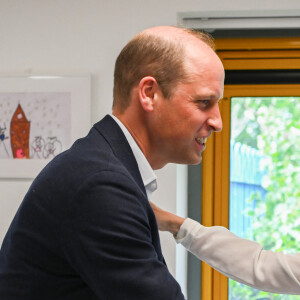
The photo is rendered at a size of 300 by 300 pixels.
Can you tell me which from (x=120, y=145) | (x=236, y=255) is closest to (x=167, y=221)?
(x=236, y=255)

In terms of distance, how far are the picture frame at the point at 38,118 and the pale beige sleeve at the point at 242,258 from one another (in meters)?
0.64

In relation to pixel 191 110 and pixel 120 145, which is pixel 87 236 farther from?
pixel 191 110

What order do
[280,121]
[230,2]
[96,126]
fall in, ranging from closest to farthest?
1. [96,126]
2. [230,2]
3. [280,121]

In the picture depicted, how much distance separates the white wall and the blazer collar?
3.06 feet

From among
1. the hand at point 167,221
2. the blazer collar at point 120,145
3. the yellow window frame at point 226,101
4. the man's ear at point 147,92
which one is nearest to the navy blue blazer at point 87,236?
the blazer collar at point 120,145

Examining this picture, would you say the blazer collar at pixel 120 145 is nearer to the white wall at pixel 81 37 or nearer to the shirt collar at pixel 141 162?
the shirt collar at pixel 141 162

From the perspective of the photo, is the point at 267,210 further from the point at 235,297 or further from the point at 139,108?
the point at 139,108

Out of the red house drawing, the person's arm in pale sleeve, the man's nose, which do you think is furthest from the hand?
the red house drawing

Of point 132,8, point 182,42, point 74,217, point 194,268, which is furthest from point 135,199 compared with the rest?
point 194,268

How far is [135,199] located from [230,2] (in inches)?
47.9

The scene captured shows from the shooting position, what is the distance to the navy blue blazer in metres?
0.76

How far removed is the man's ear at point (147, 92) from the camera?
94 centimetres

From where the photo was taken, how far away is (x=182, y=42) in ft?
3.10

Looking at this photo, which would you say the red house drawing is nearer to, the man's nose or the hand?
the hand
